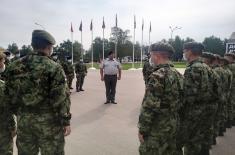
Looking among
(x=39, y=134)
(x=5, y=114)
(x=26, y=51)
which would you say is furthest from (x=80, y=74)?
(x=39, y=134)

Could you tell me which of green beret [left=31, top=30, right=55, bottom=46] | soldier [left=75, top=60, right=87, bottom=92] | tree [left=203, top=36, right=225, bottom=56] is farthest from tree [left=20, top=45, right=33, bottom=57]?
tree [left=203, top=36, right=225, bottom=56]

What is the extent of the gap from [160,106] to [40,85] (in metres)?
1.40

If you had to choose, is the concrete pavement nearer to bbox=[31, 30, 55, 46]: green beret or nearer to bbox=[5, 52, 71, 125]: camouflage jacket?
bbox=[5, 52, 71, 125]: camouflage jacket

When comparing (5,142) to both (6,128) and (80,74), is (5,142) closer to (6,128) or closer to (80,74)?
(6,128)

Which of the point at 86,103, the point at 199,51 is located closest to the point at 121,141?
the point at 199,51

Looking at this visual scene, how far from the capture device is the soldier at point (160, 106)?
4.00 m

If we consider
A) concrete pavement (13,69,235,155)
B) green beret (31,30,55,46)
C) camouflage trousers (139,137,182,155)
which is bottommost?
concrete pavement (13,69,235,155)

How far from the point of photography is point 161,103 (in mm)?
4082

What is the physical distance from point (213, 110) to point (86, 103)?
7.79 meters

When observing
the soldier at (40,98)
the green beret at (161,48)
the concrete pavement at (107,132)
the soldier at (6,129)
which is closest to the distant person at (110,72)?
the concrete pavement at (107,132)

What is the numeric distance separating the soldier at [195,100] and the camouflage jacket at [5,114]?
2.42 metres

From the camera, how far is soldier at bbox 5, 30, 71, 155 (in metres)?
3.98

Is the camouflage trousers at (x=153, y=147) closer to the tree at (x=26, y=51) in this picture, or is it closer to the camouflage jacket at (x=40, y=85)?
the camouflage jacket at (x=40, y=85)

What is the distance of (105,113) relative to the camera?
10.4 metres
